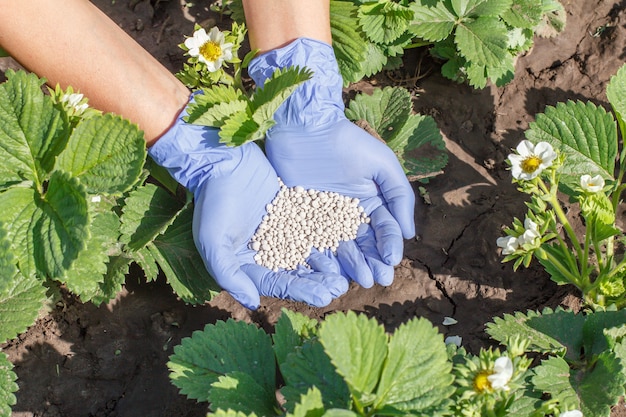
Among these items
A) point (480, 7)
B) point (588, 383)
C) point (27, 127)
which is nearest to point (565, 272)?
point (588, 383)

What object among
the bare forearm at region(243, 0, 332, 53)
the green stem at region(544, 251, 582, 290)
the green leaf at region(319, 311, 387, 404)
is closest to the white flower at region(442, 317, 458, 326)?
the green stem at region(544, 251, 582, 290)

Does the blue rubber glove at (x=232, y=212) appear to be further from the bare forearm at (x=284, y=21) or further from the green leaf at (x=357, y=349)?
the green leaf at (x=357, y=349)

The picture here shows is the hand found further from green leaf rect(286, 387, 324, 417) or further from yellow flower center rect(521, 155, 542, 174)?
green leaf rect(286, 387, 324, 417)

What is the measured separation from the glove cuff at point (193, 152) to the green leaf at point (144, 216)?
12cm

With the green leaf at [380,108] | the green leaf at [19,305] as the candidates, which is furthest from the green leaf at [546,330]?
the green leaf at [19,305]

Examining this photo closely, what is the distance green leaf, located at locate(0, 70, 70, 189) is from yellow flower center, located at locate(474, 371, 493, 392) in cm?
140

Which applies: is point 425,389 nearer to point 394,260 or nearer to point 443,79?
point 394,260

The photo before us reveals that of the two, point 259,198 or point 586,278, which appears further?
point 259,198

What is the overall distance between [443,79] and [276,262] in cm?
116

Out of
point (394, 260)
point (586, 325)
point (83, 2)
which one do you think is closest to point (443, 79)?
point (394, 260)

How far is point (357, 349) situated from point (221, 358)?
0.59m

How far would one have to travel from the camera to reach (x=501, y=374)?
1.53 metres

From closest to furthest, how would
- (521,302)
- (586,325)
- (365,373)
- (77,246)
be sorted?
(365,373)
(77,246)
(586,325)
(521,302)

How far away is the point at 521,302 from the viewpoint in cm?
243
